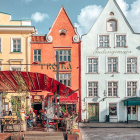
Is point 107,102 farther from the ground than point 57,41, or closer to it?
closer to it

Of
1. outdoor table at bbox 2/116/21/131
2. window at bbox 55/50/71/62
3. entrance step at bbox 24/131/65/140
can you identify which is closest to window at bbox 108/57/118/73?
window at bbox 55/50/71/62

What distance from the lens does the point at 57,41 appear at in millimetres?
28891

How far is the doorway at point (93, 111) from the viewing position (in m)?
28.8

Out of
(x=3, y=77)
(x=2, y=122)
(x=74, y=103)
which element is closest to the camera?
(x=3, y=77)

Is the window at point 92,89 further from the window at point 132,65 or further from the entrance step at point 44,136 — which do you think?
the entrance step at point 44,136

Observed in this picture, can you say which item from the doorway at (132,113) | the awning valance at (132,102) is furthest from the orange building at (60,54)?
the doorway at (132,113)

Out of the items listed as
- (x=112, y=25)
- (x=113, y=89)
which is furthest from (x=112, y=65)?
(x=112, y=25)

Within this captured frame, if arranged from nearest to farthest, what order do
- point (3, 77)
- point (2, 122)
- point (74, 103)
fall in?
1. point (3, 77)
2. point (2, 122)
3. point (74, 103)

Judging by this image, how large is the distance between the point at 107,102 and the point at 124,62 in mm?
5090

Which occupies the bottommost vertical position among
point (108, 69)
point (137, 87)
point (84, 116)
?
point (84, 116)

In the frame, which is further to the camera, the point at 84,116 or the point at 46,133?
the point at 84,116

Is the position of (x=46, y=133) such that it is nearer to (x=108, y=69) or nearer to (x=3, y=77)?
(x=3, y=77)

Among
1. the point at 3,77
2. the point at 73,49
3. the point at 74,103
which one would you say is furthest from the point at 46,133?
the point at 73,49

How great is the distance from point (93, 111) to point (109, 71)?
16.5 feet
